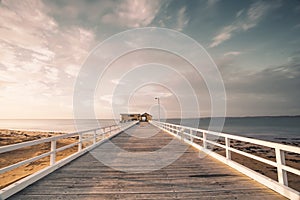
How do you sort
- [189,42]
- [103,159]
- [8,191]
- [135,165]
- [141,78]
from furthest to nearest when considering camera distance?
[141,78], [189,42], [103,159], [135,165], [8,191]

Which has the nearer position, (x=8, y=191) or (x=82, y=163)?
(x=8, y=191)

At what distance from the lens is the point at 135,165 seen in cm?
578

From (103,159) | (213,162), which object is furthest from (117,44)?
(213,162)

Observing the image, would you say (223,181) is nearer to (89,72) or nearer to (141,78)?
(89,72)

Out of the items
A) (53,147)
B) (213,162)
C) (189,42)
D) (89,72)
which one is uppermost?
(189,42)

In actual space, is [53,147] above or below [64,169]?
above

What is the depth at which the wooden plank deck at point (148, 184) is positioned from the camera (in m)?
3.47

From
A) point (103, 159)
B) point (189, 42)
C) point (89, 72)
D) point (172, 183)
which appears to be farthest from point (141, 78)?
point (172, 183)

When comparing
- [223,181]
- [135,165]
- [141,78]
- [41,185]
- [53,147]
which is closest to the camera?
[41,185]

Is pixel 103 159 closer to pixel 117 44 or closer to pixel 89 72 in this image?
pixel 117 44

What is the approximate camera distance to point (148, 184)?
407 centimetres

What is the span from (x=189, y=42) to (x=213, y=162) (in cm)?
1271

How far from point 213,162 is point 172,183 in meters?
2.54

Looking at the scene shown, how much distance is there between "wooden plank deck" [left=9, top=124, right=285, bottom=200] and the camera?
11.4 feet
